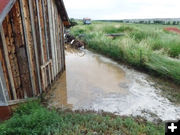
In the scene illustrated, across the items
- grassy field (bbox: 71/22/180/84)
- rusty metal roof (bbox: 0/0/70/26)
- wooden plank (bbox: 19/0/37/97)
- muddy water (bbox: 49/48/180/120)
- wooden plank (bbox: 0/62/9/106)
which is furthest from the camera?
grassy field (bbox: 71/22/180/84)

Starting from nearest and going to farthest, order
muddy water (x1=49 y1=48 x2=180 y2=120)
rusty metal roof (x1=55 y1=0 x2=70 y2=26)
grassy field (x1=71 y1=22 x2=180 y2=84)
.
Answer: muddy water (x1=49 y1=48 x2=180 y2=120)
rusty metal roof (x1=55 y1=0 x2=70 y2=26)
grassy field (x1=71 y1=22 x2=180 y2=84)

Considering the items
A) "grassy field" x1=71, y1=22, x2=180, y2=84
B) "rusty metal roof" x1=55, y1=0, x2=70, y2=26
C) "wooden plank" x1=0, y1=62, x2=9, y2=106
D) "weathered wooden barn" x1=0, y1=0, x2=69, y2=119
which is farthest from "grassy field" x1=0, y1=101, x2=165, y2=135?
"rusty metal roof" x1=55, y1=0, x2=70, y2=26

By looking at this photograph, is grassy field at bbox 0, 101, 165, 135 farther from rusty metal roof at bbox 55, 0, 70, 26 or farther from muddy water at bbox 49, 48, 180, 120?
rusty metal roof at bbox 55, 0, 70, 26

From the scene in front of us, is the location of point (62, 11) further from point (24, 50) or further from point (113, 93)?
point (113, 93)

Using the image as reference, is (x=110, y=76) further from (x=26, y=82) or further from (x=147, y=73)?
(x=26, y=82)

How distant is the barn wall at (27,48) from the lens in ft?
9.62

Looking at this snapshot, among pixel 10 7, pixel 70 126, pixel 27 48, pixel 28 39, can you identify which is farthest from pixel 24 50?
pixel 70 126

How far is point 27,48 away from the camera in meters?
3.38

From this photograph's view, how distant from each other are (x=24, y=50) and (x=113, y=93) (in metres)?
3.03

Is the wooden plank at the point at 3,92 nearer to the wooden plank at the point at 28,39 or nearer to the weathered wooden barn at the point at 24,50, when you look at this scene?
the weathered wooden barn at the point at 24,50

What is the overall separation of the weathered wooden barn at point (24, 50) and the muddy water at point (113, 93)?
85 centimetres

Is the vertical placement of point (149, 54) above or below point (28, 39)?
below

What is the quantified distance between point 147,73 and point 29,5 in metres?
5.39

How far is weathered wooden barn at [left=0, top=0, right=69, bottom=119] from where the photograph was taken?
2854mm
